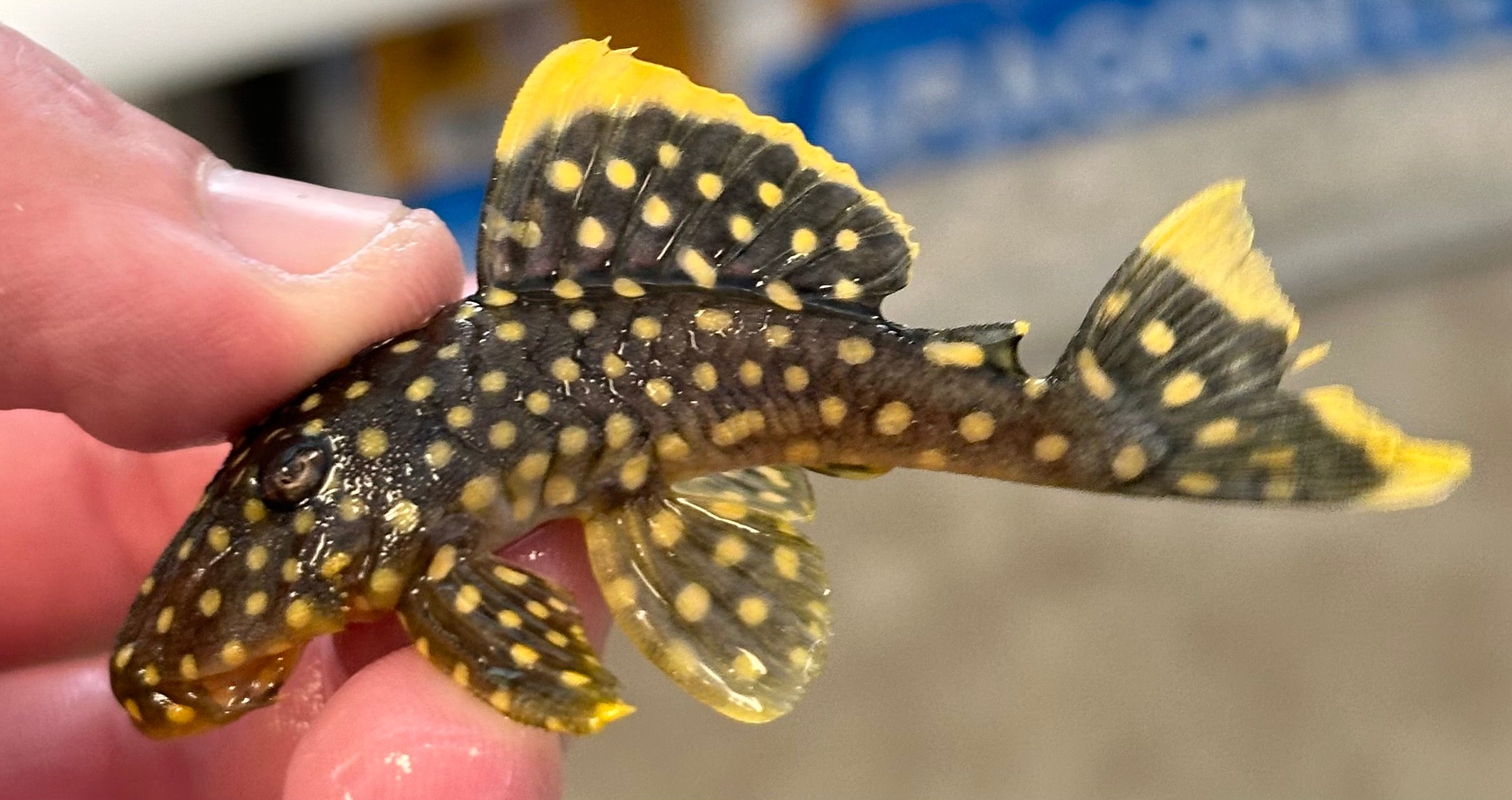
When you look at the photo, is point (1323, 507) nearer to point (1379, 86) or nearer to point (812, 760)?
point (812, 760)

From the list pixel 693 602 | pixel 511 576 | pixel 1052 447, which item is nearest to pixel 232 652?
pixel 511 576

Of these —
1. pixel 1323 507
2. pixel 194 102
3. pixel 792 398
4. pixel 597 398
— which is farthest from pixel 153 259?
pixel 194 102

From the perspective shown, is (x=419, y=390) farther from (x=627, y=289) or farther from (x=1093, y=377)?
(x=1093, y=377)

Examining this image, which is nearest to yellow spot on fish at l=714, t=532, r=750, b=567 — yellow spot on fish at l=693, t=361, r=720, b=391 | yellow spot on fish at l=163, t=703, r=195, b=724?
yellow spot on fish at l=693, t=361, r=720, b=391

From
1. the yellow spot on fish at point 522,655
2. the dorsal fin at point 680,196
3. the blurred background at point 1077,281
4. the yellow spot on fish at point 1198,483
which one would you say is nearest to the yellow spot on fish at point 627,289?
the dorsal fin at point 680,196

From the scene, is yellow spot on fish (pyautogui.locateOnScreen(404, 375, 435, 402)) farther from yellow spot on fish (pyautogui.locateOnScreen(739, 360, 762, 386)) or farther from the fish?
yellow spot on fish (pyautogui.locateOnScreen(739, 360, 762, 386))

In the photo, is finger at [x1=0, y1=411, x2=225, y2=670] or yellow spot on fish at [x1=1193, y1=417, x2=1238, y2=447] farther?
finger at [x1=0, y1=411, x2=225, y2=670]

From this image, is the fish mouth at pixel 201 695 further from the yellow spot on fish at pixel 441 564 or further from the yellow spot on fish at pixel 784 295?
the yellow spot on fish at pixel 784 295
